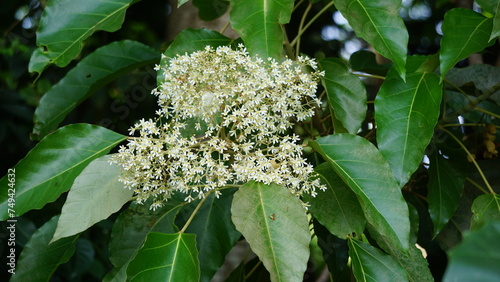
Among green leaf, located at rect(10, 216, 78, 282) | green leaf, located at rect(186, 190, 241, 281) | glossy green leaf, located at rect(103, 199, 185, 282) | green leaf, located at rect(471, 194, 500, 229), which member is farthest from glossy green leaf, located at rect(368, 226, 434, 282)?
green leaf, located at rect(10, 216, 78, 282)

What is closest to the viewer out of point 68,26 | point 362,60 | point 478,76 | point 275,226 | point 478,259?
point 478,259

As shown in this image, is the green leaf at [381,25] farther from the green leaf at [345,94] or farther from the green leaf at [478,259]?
the green leaf at [478,259]

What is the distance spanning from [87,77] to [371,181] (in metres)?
0.96

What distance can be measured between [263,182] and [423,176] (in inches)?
25.6

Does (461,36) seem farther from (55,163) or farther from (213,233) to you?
(55,163)

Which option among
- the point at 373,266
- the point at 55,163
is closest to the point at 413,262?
the point at 373,266

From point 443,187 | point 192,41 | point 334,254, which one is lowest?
point 334,254

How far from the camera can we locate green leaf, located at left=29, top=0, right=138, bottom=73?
104 centimetres

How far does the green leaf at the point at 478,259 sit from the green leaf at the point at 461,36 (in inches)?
25.0

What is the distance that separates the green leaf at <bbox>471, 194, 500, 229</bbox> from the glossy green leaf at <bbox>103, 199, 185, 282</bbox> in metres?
0.60

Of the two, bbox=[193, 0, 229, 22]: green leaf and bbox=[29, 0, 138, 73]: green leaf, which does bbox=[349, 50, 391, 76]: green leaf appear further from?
bbox=[29, 0, 138, 73]: green leaf

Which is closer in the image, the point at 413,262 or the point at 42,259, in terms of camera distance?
the point at 413,262

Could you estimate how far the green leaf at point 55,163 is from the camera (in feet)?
3.28

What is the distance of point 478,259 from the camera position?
12.9 inches
